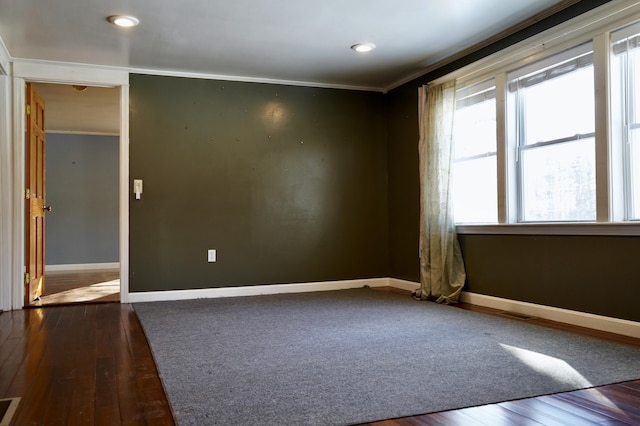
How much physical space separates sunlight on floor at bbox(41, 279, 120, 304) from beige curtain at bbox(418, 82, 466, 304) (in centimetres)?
316

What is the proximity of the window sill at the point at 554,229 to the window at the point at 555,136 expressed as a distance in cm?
10

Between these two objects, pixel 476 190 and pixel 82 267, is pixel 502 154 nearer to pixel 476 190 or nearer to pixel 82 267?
pixel 476 190

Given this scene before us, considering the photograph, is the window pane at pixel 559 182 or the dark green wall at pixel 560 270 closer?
the dark green wall at pixel 560 270

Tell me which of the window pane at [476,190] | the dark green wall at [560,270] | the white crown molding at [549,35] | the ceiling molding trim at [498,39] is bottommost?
the dark green wall at [560,270]

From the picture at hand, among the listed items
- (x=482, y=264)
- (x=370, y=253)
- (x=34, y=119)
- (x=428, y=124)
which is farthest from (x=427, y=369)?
(x=34, y=119)

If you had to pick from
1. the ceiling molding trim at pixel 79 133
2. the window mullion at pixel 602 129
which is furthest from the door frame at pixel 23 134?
the ceiling molding trim at pixel 79 133

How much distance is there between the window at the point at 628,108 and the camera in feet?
9.89

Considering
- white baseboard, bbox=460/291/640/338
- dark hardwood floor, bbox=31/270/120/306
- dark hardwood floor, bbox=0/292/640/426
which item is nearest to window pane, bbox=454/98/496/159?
white baseboard, bbox=460/291/640/338

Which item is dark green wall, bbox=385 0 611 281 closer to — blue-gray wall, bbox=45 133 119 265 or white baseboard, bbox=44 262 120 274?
white baseboard, bbox=44 262 120 274

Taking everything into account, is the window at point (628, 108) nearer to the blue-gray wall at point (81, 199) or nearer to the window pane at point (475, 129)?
the window pane at point (475, 129)

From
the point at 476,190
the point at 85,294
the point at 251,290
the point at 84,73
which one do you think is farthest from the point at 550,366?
the point at 85,294

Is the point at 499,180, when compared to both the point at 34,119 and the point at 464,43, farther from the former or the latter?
the point at 34,119

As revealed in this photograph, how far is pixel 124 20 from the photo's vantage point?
352 cm

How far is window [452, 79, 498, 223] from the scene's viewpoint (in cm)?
414
